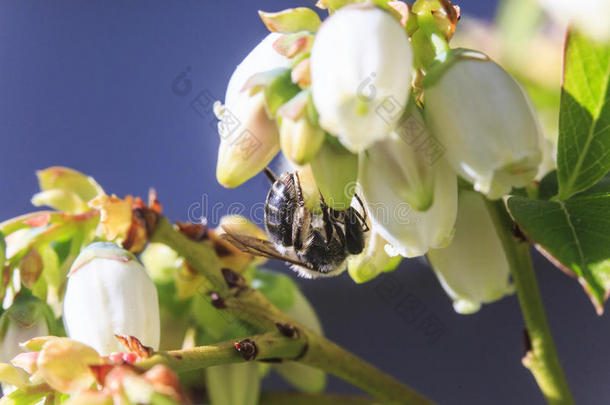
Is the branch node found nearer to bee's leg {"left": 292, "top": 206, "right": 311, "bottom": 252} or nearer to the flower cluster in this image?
bee's leg {"left": 292, "top": 206, "right": 311, "bottom": 252}

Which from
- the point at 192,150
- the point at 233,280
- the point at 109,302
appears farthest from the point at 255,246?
the point at 192,150

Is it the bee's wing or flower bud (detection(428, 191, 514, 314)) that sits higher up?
the bee's wing

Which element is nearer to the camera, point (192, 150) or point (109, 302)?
point (109, 302)

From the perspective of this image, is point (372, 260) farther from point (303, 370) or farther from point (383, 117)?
point (303, 370)

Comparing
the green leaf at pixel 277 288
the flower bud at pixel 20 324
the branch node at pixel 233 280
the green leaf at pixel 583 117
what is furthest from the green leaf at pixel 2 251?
the green leaf at pixel 583 117

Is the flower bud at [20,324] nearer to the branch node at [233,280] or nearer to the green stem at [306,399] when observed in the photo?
the branch node at [233,280]

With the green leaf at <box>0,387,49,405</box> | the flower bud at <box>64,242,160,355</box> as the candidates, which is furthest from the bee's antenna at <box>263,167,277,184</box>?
the green leaf at <box>0,387,49,405</box>
